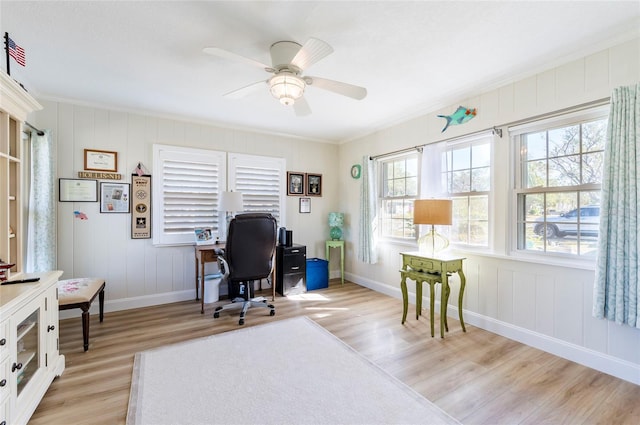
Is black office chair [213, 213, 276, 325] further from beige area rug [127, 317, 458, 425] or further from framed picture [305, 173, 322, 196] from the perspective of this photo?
framed picture [305, 173, 322, 196]

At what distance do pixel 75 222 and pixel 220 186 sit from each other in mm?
1650

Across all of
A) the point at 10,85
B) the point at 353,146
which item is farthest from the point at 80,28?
the point at 353,146

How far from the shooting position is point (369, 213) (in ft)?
13.9

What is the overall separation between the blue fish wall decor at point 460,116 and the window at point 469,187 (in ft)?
0.77

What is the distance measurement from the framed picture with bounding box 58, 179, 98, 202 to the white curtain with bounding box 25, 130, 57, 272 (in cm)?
23

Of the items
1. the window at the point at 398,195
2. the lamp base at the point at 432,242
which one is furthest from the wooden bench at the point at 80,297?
the window at the point at 398,195

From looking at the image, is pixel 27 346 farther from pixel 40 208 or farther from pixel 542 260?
pixel 542 260

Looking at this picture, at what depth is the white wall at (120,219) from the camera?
3156 mm

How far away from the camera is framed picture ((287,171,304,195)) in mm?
4587

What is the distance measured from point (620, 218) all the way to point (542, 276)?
72 centimetres

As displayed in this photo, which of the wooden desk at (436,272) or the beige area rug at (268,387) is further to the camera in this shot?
the wooden desk at (436,272)

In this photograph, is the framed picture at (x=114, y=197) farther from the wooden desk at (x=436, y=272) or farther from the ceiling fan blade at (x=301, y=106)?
the wooden desk at (x=436, y=272)

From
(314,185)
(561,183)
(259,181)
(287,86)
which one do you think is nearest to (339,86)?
(287,86)

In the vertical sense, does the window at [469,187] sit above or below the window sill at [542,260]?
above
